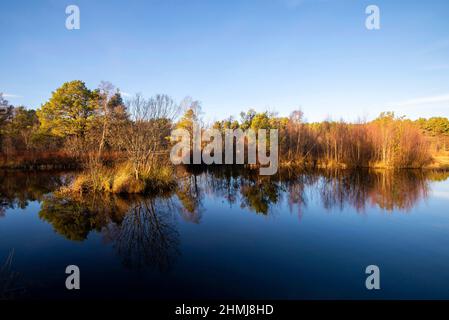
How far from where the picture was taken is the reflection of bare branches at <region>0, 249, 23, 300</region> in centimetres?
357

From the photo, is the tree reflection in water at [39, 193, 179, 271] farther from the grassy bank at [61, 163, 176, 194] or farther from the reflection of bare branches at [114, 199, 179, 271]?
the grassy bank at [61, 163, 176, 194]

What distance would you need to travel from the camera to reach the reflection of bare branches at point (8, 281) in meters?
3.57

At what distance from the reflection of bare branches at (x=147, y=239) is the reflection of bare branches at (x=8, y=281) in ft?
5.30

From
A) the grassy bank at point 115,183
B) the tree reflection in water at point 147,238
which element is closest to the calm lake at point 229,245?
the tree reflection in water at point 147,238

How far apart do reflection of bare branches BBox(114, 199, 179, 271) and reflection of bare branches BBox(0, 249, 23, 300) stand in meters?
1.61

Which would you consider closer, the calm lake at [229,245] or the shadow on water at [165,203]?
the calm lake at [229,245]

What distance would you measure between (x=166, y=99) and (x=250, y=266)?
10.1 m

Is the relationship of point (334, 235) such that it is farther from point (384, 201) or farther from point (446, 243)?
point (384, 201)

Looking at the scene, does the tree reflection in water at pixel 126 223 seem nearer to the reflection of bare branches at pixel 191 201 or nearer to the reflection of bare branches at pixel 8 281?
the reflection of bare branches at pixel 191 201

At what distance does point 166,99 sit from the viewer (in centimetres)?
1247

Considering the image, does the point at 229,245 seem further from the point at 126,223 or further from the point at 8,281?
the point at 8,281

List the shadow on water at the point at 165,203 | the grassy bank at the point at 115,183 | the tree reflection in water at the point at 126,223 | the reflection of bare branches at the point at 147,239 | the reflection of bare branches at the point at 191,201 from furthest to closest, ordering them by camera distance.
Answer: the grassy bank at the point at 115,183 < the reflection of bare branches at the point at 191,201 < the shadow on water at the point at 165,203 < the tree reflection in water at the point at 126,223 < the reflection of bare branches at the point at 147,239

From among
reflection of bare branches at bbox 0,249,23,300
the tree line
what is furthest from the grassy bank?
reflection of bare branches at bbox 0,249,23,300
